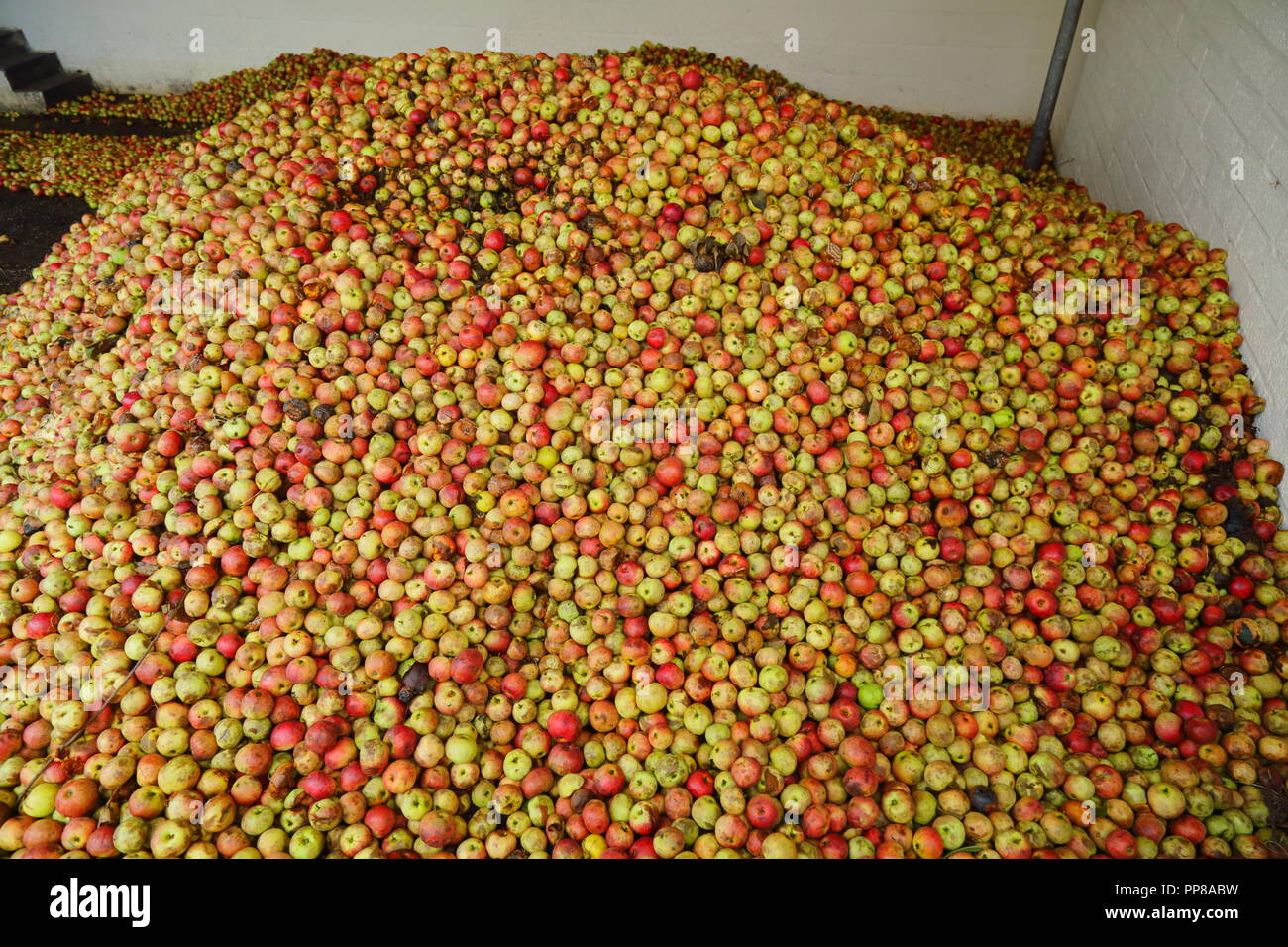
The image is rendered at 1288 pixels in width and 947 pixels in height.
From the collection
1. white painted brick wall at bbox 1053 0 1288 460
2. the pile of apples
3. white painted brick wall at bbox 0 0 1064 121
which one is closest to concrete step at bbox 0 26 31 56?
white painted brick wall at bbox 0 0 1064 121

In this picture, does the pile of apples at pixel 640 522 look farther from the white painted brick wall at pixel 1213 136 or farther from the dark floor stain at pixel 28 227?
the dark floor stain at pixel 28 227

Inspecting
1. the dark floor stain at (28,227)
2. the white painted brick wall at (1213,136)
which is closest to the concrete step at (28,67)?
the dark floor stain at (28,227)

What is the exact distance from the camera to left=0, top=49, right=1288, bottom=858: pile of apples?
275cm

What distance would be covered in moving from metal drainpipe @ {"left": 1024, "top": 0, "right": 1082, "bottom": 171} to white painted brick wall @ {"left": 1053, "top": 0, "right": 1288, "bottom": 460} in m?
0.48

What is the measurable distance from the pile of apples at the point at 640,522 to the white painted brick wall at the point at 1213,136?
23cm

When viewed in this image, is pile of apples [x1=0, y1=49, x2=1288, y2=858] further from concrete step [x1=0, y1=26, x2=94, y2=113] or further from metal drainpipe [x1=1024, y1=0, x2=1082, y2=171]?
concrete step [x1=0, y1=26, x2=94, y2=113]

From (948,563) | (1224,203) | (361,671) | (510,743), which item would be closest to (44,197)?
(361,671)

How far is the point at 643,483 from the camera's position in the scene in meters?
3.33

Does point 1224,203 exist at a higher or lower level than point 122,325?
higher

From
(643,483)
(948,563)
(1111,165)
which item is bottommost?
(948,563)

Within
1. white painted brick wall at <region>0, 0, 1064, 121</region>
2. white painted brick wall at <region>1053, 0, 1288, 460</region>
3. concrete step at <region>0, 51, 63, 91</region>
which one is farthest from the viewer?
concrete step at <region>0, 51, 63, 91</region>

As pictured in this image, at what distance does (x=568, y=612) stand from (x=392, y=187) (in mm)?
3020

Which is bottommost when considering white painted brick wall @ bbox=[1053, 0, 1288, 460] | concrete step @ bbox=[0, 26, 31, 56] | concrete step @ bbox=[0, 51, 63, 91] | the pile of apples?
the pile of apples

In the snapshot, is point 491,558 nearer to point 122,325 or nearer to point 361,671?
point 361,671
